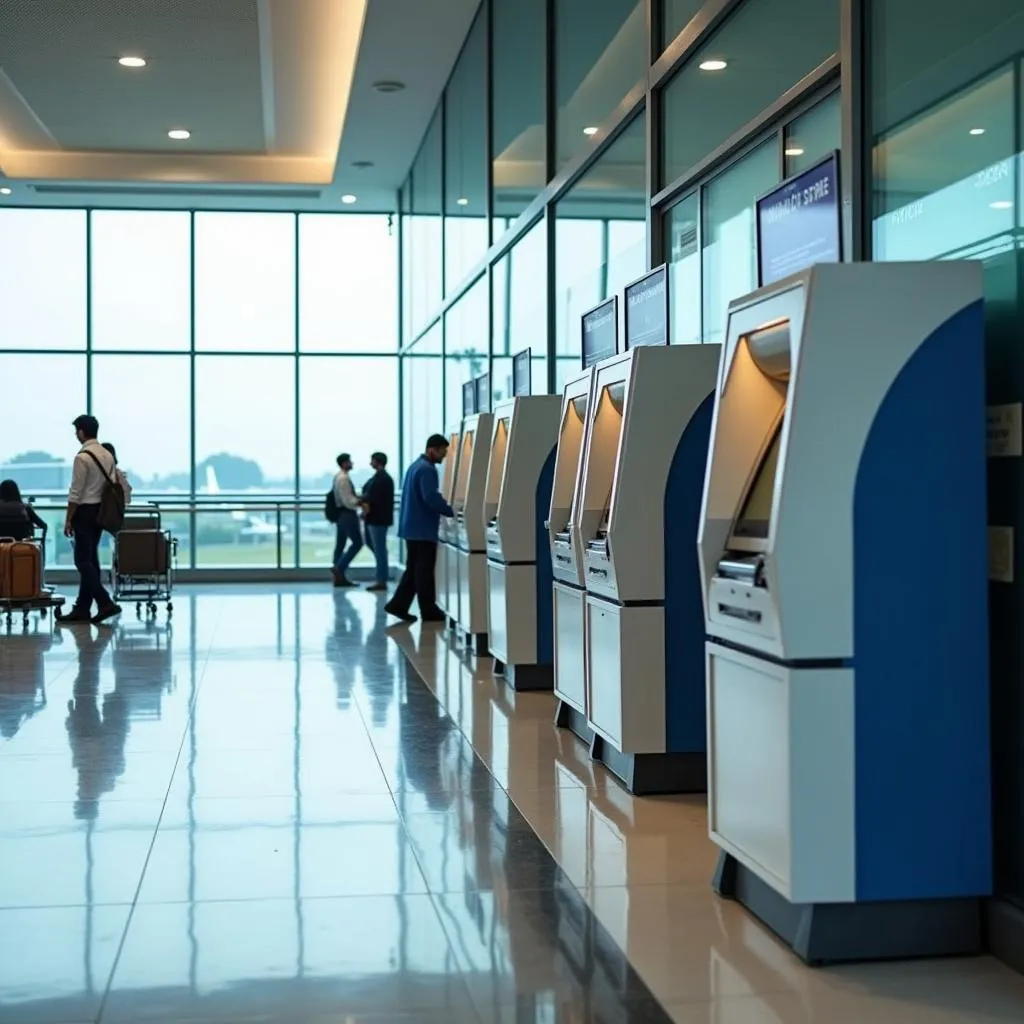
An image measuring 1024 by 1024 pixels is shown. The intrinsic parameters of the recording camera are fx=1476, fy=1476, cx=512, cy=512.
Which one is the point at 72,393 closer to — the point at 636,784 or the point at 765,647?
the point at 636,784

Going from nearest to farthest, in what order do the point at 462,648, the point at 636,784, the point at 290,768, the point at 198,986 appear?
the point at 198,986 → the point at 636,784 → the point at 290,768 → the point at 462,648

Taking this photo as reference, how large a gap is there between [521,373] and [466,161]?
3168mm

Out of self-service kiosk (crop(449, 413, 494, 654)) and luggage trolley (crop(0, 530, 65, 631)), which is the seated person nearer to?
luggage trolley (crop(0, 530, 65, 631))

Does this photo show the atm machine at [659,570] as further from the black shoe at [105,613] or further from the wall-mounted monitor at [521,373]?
the black shoe at [105,613]

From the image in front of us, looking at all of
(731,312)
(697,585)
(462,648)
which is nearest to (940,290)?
(731,312)

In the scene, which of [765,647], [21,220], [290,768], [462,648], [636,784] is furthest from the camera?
[21,220]

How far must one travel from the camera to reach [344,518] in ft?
53.0

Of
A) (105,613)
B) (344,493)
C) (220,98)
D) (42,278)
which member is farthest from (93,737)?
(42,278)

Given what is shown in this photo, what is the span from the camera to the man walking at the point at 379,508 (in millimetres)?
15219

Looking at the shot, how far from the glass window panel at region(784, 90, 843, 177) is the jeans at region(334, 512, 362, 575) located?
11.3m

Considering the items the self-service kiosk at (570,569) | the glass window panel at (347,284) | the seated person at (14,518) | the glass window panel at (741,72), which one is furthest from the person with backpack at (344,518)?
the glass window panel at (741,72)

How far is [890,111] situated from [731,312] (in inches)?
33.1

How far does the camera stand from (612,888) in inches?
160

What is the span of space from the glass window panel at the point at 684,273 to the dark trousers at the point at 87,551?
6700 millimetres
